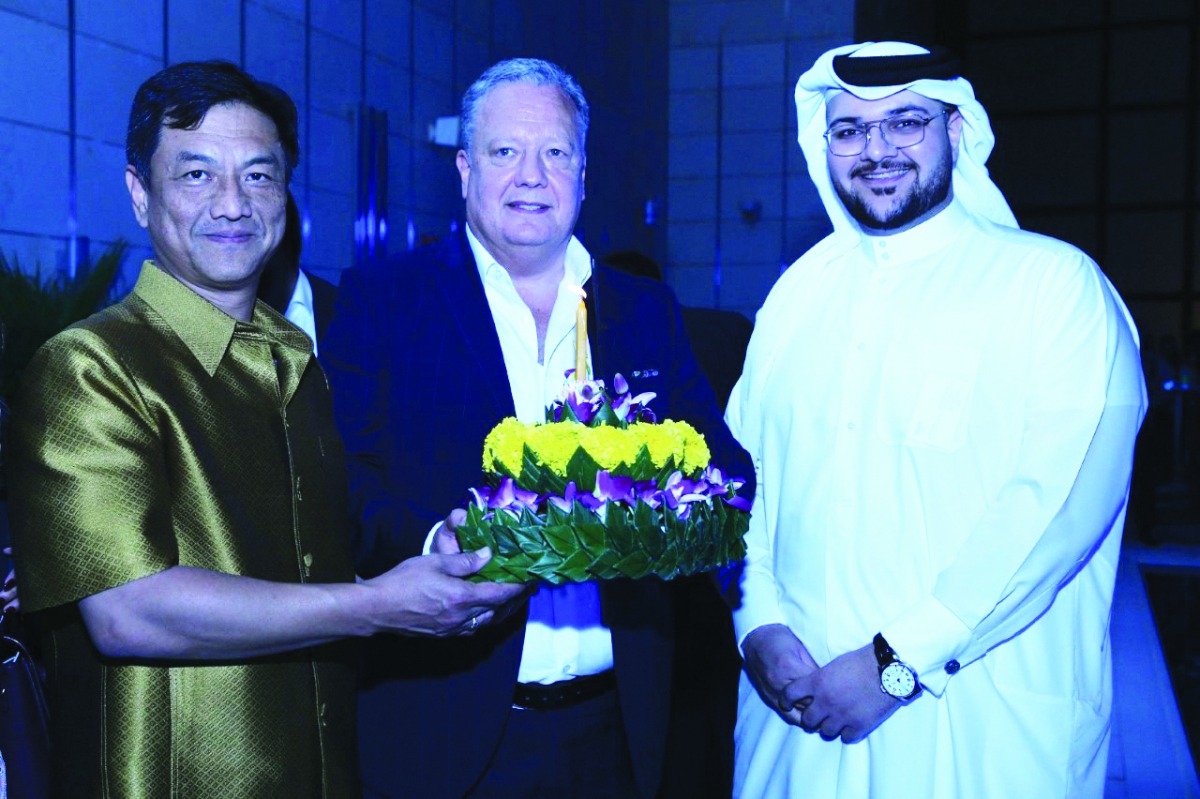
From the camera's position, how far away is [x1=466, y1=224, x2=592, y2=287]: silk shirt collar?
1937mm

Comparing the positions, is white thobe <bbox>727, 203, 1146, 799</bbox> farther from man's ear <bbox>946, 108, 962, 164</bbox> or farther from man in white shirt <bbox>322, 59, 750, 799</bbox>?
man in white shirt <bbox>322, 59, 750, 799</bbox>

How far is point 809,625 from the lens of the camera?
2076 mm

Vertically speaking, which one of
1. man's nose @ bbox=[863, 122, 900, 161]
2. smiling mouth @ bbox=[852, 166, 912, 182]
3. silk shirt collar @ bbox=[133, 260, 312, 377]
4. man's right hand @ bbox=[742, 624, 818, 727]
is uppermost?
man's nose @ bbox=[863, 122, 900, 161]

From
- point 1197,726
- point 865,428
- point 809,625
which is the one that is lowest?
point 1197,726

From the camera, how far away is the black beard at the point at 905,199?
2.10m

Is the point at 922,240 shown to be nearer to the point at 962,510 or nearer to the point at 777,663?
the point at 962,510

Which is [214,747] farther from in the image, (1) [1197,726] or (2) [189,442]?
(1) [1197,726]

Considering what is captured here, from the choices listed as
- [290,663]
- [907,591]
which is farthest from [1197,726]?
[290,663]

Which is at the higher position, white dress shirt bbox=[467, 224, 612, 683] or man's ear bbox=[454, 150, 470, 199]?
man's ear bbox=[454, 150, 470, 199]

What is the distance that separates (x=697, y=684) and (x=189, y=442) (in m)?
2.77

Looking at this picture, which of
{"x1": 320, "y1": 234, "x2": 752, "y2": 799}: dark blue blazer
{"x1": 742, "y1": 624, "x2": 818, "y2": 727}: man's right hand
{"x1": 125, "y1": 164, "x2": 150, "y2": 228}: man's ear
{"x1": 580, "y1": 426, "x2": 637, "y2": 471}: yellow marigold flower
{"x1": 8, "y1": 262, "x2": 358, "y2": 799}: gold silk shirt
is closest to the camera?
{"x1": 8, "y1": 262, "x2": 358, "y2": 799}: gold silk shirt

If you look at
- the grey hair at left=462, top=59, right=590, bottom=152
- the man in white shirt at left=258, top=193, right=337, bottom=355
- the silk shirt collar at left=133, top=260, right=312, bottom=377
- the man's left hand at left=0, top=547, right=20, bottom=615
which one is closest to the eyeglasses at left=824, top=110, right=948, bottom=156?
the grey hair at left=462, top=59, right=590, bottom=152

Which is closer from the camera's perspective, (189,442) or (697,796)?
(189,442)

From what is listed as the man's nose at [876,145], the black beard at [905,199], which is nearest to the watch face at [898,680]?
the black beard at [905,199]
